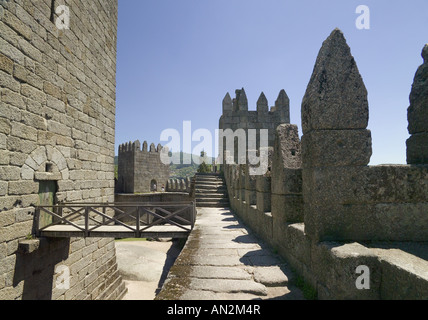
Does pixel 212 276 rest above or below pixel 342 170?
below

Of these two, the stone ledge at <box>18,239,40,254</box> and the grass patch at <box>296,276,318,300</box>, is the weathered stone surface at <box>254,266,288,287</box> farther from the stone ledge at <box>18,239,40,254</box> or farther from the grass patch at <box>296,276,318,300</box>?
the stone ledge at <box>18,239,40,254</box>

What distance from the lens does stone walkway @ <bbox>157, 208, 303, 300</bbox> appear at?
9.07 feet

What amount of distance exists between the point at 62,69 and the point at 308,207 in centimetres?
621

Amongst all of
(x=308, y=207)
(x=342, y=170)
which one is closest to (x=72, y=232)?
(x=308, y=207)

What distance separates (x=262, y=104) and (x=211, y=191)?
6268 mm

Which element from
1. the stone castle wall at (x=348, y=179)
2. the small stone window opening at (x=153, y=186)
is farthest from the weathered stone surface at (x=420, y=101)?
the small stone window opening at (x=153, y=186)

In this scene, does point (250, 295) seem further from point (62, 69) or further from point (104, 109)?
point (104, 109)

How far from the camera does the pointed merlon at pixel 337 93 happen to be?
2.80m

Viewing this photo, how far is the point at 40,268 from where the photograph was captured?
554 centimetres

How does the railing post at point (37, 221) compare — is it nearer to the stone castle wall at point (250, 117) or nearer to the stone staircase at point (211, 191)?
the stone staircase at point (211, 191)

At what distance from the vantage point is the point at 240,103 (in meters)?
15.7

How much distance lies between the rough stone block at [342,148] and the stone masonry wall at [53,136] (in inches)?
194

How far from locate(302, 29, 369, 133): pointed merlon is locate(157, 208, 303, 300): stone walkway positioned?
1.79m

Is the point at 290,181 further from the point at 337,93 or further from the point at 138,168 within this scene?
the point at 138,168
